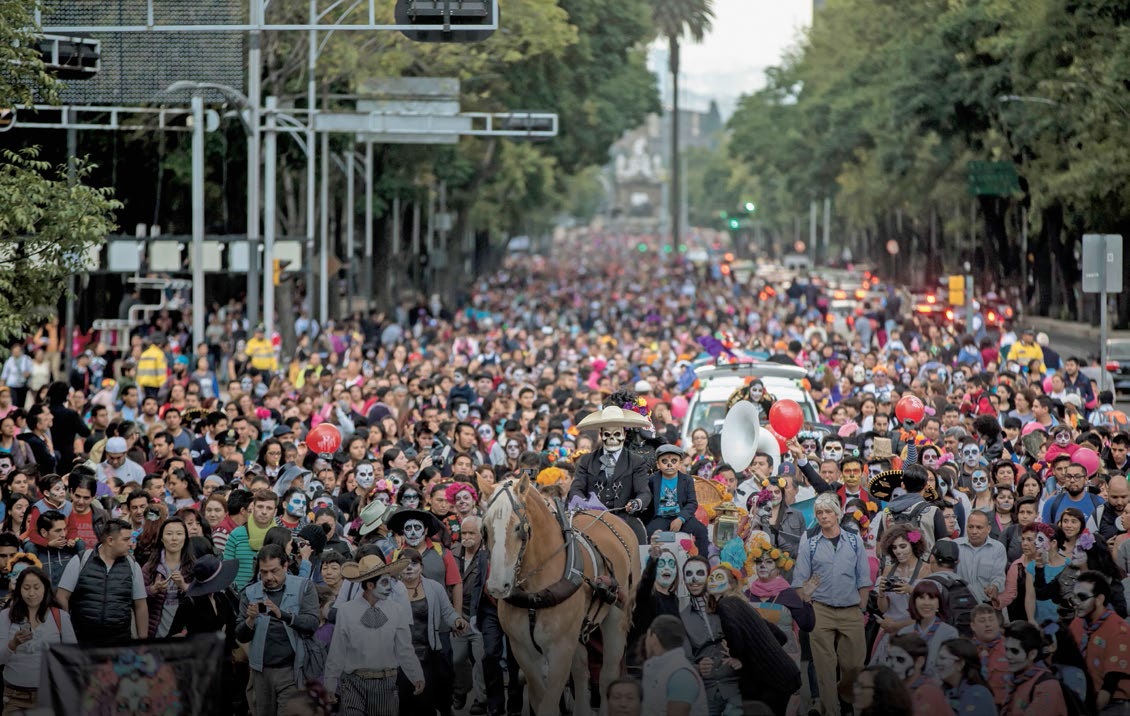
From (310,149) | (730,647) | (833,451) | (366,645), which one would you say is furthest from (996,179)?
(730,647)

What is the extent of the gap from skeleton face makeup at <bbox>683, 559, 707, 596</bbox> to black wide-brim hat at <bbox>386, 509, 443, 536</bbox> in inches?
→ 87.1

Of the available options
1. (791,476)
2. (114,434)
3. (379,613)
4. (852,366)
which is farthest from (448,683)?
(852,366)

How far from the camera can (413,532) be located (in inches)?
526

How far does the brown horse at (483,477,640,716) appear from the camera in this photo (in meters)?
11.7

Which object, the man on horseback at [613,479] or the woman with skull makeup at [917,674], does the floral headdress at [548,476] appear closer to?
the man on horseback at [613,479]

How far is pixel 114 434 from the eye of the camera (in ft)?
65.5

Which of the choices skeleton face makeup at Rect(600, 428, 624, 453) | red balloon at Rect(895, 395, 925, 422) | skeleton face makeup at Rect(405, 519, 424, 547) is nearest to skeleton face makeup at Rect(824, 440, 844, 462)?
skeleton face makeup at Rect(600, 428, 624, 453)

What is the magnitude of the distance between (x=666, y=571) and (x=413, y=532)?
1.75 meters

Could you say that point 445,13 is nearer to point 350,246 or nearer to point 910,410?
point 910,410

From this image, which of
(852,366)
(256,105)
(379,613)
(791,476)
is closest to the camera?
(379,613)

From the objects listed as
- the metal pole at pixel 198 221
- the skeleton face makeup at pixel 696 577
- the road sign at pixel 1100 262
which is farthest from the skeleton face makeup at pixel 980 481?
the metal pole at pixel 198 221

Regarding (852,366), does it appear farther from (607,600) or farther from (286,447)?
(607,600)

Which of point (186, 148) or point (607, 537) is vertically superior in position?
point (186, 148)

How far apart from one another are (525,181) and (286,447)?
2154 inches
